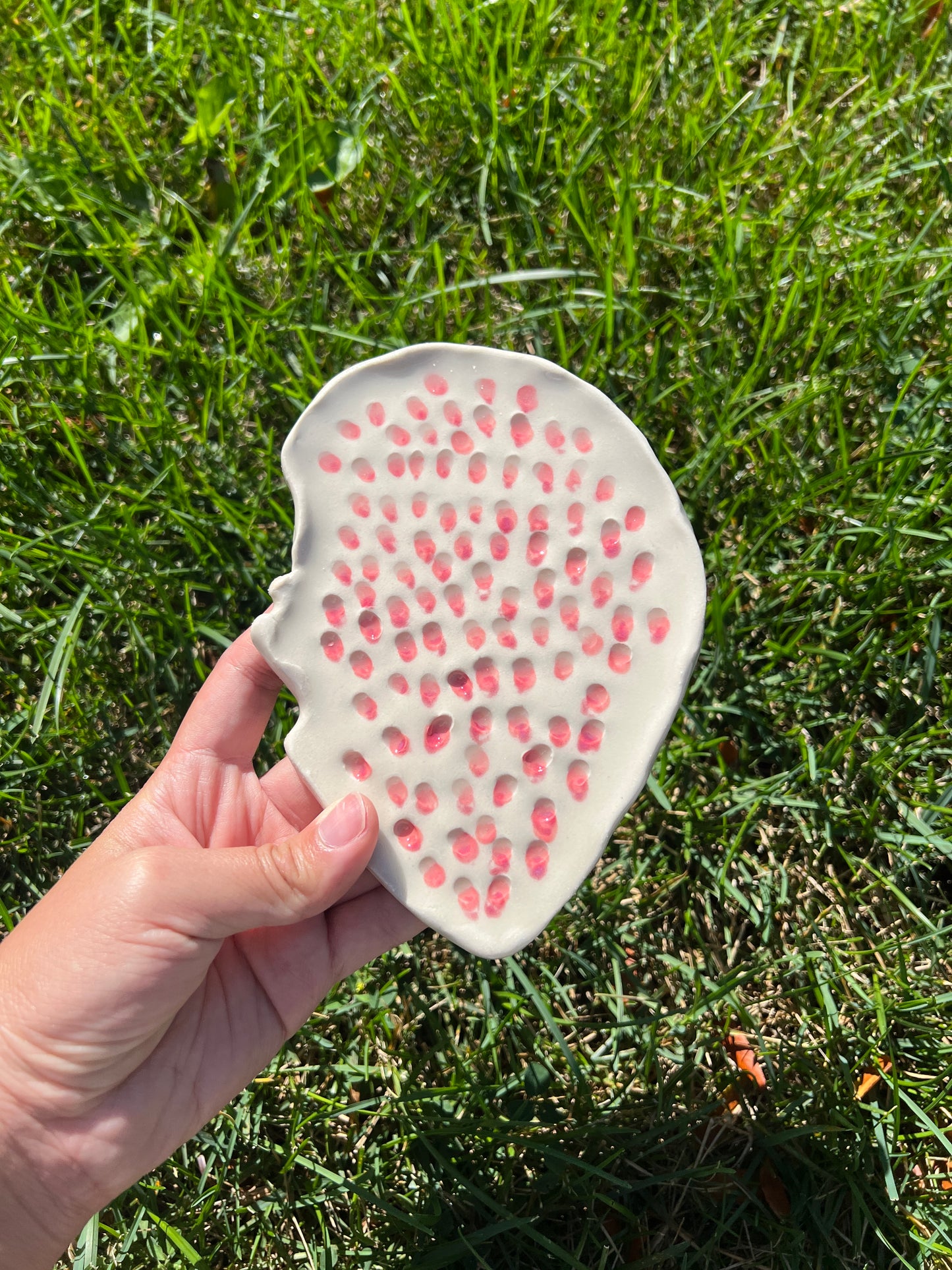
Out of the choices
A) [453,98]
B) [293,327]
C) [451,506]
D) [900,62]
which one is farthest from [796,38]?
[451,506]

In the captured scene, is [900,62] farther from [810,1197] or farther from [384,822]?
[810,1197]

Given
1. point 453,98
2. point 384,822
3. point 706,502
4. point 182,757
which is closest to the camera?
point 384,822

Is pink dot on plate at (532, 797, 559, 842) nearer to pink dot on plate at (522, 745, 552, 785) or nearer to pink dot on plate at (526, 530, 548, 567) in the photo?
pink dot on plate at (522, 745, 552, 785)

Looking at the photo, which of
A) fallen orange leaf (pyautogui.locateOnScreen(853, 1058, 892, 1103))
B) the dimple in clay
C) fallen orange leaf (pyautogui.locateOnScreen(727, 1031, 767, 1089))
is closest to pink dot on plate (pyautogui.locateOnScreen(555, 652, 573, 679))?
the dimple in clay

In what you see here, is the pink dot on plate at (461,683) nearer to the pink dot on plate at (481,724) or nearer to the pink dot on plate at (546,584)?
the pink dot on plate at (481,724)

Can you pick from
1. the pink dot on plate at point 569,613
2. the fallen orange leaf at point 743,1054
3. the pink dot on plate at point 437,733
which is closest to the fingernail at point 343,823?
the pink dot on plate at point 437,733

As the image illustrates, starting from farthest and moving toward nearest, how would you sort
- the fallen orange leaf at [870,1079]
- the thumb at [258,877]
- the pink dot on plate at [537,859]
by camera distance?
the fallen orange leaf at [870,1079] → the pink dot on plate at [537,859] → the thumb at [258,877]

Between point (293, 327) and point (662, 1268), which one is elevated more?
point (293, 327)
